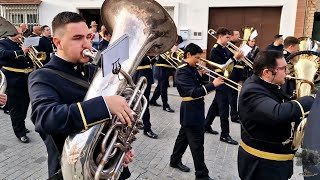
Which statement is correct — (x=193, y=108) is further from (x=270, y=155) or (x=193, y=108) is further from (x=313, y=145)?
(x=313, y=145)

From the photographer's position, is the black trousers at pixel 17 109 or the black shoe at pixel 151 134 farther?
the black shoe at pixel 151 134

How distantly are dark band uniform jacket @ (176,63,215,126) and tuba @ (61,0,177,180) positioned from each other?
1511 millimetres

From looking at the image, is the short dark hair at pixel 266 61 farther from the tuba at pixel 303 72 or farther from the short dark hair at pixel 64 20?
the short dark hair at pixel 64 20

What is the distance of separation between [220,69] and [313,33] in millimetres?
6005

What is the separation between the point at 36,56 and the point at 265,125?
5329mm

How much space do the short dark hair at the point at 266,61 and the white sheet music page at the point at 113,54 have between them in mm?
1545

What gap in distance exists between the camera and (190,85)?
4223 mm

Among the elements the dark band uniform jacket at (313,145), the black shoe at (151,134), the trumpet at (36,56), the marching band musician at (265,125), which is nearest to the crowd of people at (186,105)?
the marching band musician at (265,125)

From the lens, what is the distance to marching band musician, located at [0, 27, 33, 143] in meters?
5.40

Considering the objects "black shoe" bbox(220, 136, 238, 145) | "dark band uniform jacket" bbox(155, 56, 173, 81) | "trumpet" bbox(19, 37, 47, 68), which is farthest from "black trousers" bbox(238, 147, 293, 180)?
"dark band uniform jacket" bbox(155, 56, 173, 81)

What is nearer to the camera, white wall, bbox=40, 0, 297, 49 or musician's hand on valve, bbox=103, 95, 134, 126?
musician's hand on valve, bbox=103, 95, 134, 126

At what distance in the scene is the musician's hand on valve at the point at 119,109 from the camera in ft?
5.70

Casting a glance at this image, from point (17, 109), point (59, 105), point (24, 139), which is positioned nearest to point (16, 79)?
point (17, 109)

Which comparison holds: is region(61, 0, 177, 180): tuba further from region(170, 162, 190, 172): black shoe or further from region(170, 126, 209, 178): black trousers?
region(170, 162, 190, 172): black shoe
